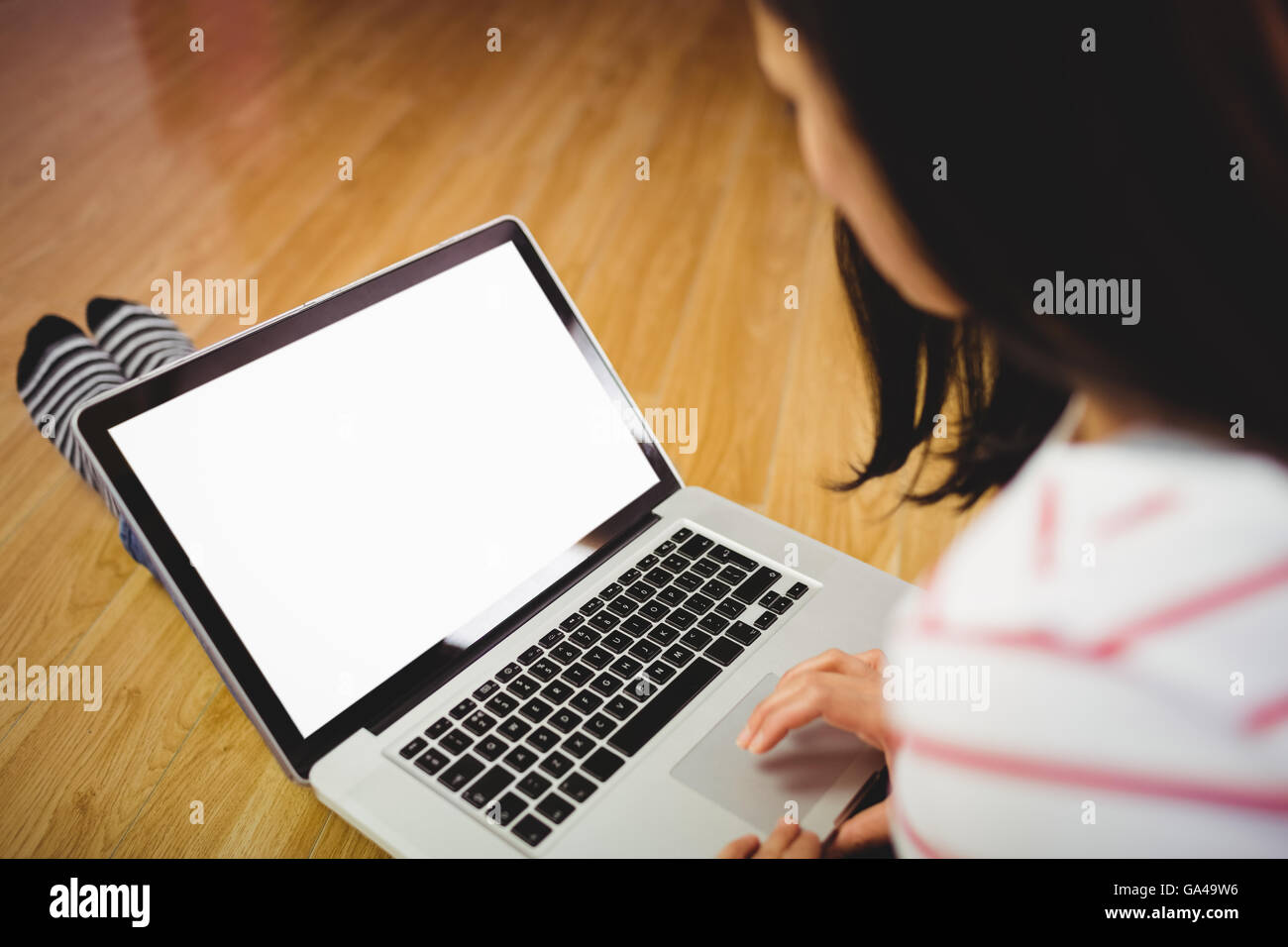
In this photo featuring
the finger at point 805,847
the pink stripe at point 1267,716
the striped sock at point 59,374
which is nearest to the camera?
the pink stripe at point 1267,716

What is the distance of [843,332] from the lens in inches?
51.9

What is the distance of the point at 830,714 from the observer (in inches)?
21.9

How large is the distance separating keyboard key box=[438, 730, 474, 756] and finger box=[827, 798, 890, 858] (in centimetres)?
23

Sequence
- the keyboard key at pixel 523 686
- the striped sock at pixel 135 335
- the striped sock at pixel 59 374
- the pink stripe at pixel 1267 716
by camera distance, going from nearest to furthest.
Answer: the pink stripe at pixel 1267 716
the keyboard key at pixel 523 686
the striped sock at pixel 59 374
the striped sock at pixel 135 335

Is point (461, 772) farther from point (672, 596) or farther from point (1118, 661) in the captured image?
point (1118, 661)

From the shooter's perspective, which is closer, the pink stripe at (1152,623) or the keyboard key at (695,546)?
the pink stripe at (1152,623)

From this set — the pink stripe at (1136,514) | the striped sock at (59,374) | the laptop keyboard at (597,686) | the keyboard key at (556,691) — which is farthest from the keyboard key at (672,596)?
the striped sock at (59,374)

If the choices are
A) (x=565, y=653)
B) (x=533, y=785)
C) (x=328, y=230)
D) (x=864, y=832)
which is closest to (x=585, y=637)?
(x=565, y=653)

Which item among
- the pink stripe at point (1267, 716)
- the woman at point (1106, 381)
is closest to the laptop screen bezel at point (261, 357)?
the woman at point (1106, 381)

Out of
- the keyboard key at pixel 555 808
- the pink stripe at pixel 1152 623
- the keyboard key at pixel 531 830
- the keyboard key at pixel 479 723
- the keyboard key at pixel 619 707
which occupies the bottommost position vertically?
the keyboard key at pixel 531 830

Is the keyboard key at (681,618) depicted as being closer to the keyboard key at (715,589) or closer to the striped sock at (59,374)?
the keyboard key at (715,589)

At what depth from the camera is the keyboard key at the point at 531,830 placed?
51cm

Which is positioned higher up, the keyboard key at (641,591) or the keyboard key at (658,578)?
the keyboard key at (658,578)

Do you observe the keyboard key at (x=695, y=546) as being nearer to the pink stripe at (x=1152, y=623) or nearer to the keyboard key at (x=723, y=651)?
the keyboard key at (x=723, y=651)
